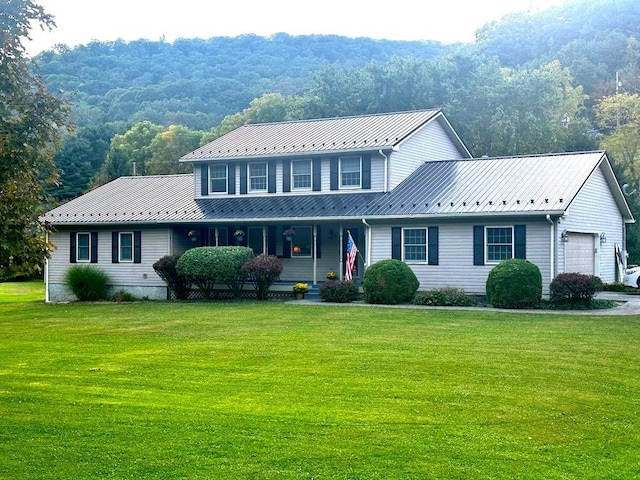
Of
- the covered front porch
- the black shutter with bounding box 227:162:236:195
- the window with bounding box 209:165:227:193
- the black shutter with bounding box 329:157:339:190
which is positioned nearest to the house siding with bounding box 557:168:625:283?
the covered front porch

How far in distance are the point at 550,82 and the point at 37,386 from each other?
41.8 meters

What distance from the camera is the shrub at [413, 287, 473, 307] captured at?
2333cm

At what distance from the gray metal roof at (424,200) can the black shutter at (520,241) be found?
69cm

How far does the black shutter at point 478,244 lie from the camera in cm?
2417

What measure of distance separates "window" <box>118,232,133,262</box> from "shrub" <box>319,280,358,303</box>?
938 centimetres

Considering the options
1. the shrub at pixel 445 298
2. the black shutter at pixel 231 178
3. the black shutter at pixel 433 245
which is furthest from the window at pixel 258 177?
the shrub at pixel 445 298

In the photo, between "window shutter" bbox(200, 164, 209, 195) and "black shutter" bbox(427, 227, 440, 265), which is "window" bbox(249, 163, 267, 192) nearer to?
"window shutter" bbox(200, 164, 209, 195)

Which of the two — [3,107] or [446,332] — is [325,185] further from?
[3,107]

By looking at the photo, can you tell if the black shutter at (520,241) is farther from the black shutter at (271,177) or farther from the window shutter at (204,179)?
the window shutter at (204,179)

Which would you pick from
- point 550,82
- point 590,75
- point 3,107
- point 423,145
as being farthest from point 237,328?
point 590,75

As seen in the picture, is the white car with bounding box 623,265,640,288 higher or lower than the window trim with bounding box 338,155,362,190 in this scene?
lower

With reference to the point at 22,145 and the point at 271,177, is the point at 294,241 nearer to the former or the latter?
the point at 271,177

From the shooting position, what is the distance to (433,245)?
25.0 meters

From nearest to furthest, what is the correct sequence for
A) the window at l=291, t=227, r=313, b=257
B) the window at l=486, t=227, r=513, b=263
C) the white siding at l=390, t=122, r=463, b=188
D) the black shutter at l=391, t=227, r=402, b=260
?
the window at l=486, t=227, r=513, b=263 → the black shutter at l=391, t=227, r=402, b=260 → the white siding at l=390, t=122, r=463, b=188 → the window at l=291, t=227, r=313, b=257
